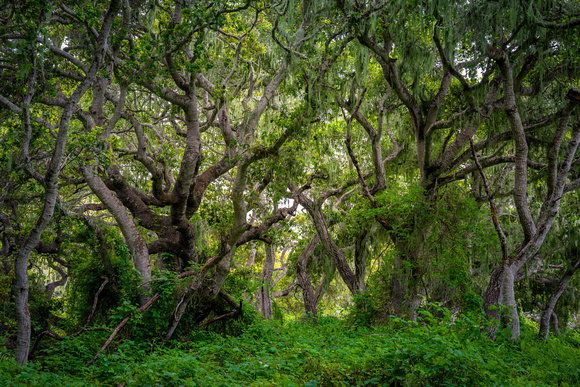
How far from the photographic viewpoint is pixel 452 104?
8766 mm

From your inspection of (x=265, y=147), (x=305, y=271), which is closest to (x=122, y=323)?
(x=265, y=147)

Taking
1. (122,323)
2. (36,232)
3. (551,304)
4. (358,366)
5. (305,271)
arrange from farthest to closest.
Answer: (305,271)
(551,304)
(122,323)
(36,232)
(358,366)

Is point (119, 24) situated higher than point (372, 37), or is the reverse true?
point (372, 37)

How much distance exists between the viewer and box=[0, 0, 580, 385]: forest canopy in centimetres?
589

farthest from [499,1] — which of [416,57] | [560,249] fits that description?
[560,249]

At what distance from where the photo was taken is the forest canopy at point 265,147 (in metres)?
5.89

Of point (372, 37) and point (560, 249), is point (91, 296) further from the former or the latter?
point (560, 249)

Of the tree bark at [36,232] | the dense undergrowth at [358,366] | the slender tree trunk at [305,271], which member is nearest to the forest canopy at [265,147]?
the tree bark at [36,232]

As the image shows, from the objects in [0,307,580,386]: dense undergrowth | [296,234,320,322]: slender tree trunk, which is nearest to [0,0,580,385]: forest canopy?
[0,307,580,386]: dense undergrowth

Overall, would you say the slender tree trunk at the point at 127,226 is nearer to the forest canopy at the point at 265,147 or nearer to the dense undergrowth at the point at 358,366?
the forest canopy at the point at 265,147

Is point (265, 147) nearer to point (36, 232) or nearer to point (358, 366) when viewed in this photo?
point (36, 232)

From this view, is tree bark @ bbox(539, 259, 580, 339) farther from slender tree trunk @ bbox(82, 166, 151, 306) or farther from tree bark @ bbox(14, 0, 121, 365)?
tree bark @ bbox(14, 0, 121, 365)

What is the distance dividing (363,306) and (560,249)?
220 inches

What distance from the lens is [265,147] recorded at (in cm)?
704
